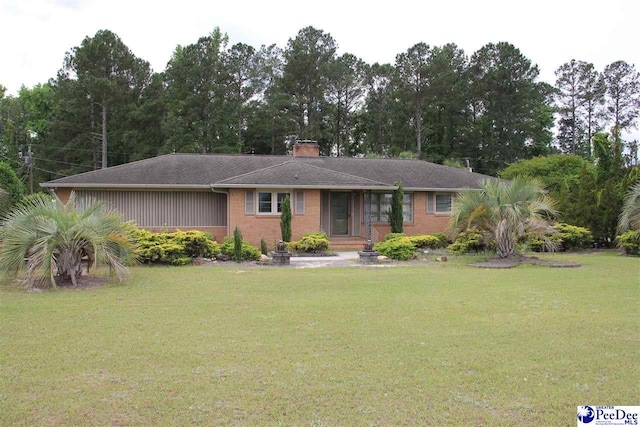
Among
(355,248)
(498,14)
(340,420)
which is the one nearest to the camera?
(340,420)

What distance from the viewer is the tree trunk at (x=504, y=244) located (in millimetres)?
15680

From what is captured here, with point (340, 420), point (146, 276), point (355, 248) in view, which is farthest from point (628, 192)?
point (340, 420)

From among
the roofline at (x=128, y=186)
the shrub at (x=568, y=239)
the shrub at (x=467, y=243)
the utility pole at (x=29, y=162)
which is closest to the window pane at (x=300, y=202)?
the roofline at (x=128, y=186)

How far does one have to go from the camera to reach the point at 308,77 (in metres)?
47.2

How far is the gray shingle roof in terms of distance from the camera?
68.6ft

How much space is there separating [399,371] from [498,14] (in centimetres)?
1605

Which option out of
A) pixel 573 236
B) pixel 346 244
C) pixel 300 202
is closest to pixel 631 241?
pixel 573 236

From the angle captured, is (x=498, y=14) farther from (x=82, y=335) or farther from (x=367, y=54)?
(x=367, y=54)

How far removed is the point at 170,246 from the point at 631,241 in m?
15.4

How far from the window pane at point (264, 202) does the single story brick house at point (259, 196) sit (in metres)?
0.04

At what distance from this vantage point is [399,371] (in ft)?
17.8

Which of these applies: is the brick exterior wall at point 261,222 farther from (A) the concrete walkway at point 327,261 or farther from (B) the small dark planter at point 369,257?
(B) the small dark planter at point 369,257

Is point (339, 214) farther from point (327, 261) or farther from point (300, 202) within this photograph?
point (327, 261)

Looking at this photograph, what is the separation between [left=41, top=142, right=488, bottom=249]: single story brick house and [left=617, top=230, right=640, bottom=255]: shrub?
5.65 m
